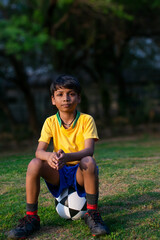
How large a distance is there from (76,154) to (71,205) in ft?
1.85

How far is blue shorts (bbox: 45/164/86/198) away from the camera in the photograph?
3336mm

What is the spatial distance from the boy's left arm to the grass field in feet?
2.31

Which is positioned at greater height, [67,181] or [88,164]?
[88,164]

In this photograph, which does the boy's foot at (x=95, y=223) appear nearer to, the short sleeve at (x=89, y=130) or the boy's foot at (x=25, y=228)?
the boy's foot at (x=25, y=228)

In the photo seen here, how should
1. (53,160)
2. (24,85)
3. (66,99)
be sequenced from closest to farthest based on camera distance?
(53,160), (66,99), (24,85)

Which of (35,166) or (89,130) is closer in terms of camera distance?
(35,166)

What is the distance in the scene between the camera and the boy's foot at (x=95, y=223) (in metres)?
3.03

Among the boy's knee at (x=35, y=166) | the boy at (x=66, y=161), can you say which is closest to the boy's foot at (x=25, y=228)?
the boy at (x=66, y=161)

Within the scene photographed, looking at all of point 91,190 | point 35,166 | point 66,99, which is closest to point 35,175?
point 35,166

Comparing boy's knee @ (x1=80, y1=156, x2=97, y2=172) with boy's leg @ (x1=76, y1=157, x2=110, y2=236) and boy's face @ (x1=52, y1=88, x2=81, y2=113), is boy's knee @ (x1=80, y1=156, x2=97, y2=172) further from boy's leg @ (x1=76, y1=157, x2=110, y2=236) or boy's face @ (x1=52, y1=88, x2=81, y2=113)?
boy's face @ (x1=52, y1=88, x2=81, y2=113)

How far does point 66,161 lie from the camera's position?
10.1 ft

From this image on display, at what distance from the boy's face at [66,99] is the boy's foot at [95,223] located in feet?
3.43

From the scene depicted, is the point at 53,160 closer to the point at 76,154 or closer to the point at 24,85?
the point at 76,154

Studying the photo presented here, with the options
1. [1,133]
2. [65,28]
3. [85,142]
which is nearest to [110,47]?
[65,28]
